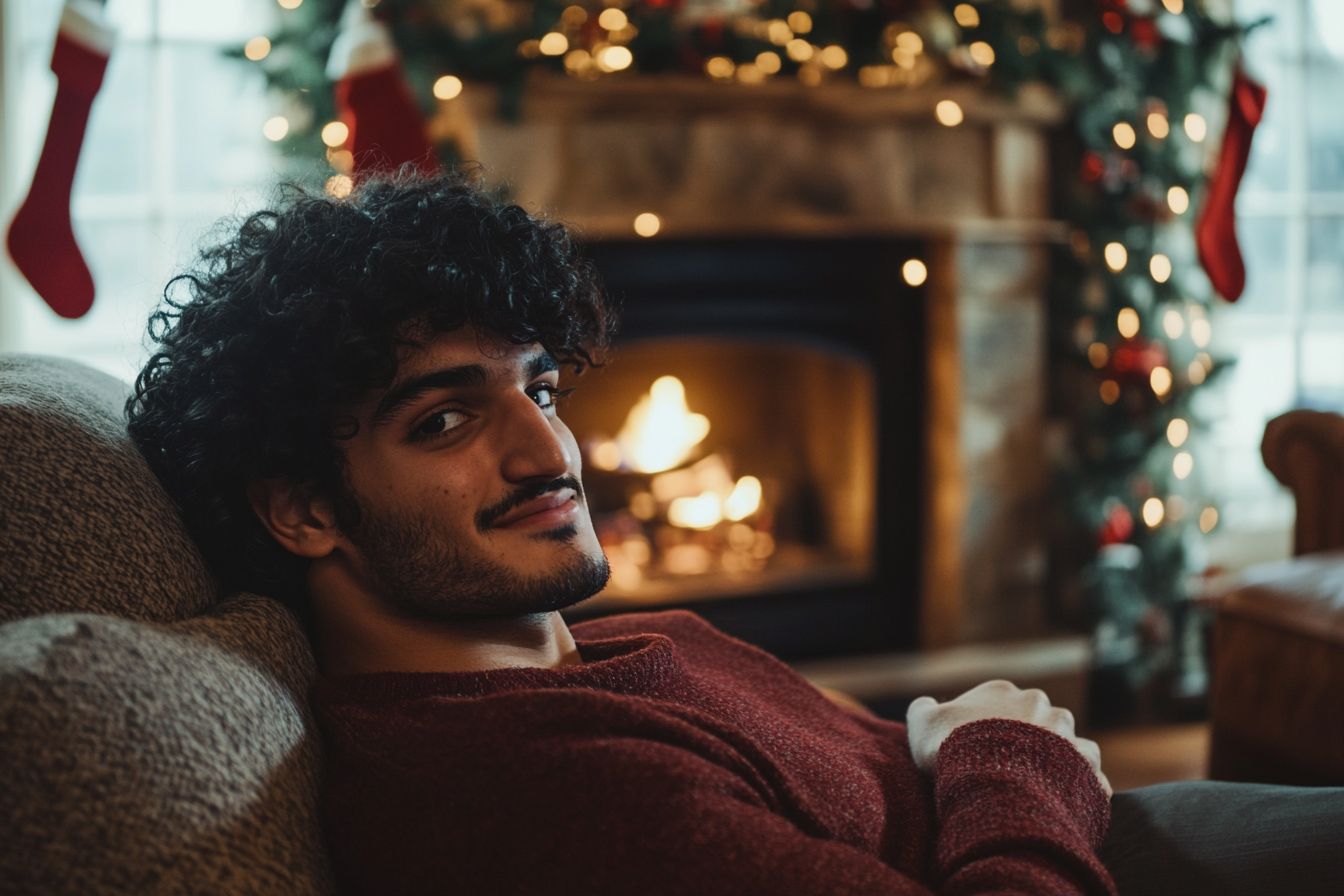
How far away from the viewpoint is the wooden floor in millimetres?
2775

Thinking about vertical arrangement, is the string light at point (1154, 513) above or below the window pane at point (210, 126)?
below

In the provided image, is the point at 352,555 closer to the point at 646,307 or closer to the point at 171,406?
the point at 171,406

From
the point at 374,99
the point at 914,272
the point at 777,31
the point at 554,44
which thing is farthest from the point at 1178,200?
the point at 374,99

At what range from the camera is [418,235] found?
105 cm

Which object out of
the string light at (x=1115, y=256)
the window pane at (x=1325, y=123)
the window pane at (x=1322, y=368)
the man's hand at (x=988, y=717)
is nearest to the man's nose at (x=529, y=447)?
the man's hand at (x=988, y=717)

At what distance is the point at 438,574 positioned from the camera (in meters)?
1.00

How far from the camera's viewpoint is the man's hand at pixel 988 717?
1.10 meters

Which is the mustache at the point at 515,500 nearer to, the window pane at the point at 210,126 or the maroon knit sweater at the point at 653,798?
the maroon knit sweater at the point at 653,798

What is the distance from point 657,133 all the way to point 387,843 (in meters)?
2.16

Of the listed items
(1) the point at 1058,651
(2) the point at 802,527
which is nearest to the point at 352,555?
(2) the point at 802,527

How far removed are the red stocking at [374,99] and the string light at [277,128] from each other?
0.54m

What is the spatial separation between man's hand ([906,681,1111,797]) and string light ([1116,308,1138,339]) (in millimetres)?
2204

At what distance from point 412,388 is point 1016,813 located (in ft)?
2.07

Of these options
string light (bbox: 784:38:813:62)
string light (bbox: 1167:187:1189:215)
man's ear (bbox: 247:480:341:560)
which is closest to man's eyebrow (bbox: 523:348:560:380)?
man's ear (bbox: 247:480:341:560)
